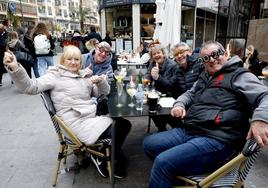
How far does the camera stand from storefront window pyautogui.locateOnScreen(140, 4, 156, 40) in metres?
12.2

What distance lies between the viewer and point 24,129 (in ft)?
12.1

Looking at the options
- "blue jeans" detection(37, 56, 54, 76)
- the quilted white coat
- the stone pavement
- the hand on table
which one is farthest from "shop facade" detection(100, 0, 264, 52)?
the hand on table

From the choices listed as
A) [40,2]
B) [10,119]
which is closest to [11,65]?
[10,119]

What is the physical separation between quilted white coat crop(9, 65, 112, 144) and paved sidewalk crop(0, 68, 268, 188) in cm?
57

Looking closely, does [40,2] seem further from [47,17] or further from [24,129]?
[24,129]

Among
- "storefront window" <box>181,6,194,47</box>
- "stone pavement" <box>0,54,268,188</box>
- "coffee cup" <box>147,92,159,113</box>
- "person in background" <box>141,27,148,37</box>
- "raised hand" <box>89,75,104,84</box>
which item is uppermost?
"storefront window" <box>181,6,194,47</box>

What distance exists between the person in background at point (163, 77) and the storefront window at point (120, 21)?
375 inches

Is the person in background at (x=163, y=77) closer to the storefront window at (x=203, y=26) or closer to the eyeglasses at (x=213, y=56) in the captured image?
the eyeglasses at (x=213, y=56)

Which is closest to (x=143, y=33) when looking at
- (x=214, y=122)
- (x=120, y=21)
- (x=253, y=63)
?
(x=120, y=21)

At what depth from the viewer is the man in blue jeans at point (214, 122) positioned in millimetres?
1592

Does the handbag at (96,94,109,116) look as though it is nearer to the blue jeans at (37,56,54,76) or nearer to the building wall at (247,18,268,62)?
the building wall at (247,18,268,62)

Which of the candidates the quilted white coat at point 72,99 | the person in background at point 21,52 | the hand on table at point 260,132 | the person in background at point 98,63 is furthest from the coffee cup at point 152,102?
the person in background at point 21,52

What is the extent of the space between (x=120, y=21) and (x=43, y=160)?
37.0 feet

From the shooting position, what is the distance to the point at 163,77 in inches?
116
